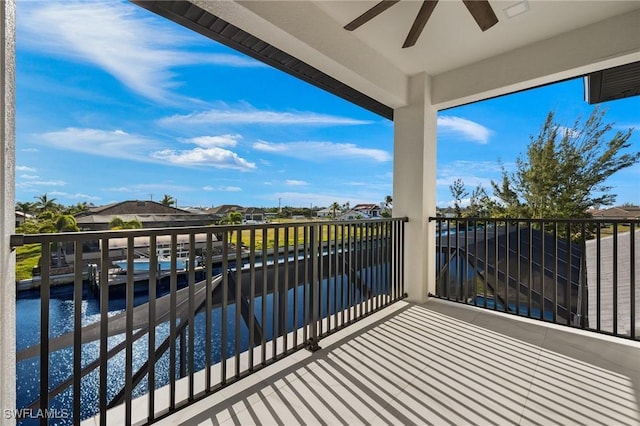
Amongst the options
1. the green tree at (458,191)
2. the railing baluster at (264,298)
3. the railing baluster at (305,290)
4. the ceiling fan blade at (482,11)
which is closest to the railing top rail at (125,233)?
the railing baluster at (264,298)

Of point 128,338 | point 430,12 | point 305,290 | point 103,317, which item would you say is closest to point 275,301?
point 305,290

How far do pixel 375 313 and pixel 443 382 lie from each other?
1.15 meters

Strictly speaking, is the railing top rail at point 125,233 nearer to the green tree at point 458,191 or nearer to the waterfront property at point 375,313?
the waterfront property at point 375,313

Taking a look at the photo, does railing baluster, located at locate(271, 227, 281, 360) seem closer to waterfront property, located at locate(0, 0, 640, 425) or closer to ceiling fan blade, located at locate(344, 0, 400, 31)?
waterfront property, located at locate(0, 0, 640, 425)

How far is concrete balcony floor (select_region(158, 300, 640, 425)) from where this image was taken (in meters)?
1.41

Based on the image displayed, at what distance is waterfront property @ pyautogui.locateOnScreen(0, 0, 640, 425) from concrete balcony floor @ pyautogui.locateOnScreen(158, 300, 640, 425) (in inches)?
0.4

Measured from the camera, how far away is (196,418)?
1.40 m

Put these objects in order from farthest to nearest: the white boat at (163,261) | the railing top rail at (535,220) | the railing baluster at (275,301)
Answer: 1. the railing top rail at (535,220)
2. the railing baluster at (275,301)
3. the white boat at (163,261)

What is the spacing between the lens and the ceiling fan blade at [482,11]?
1.63 metres

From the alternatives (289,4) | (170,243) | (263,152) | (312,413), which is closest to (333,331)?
(312,413)

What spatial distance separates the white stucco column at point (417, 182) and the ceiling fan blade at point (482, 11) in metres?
1.35

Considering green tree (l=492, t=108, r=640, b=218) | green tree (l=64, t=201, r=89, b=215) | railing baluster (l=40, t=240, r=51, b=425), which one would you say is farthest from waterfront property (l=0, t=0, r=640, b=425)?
green tree (l=492, t=108, r=640, b=218)

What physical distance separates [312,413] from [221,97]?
11.4 m

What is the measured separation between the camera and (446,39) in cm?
256
